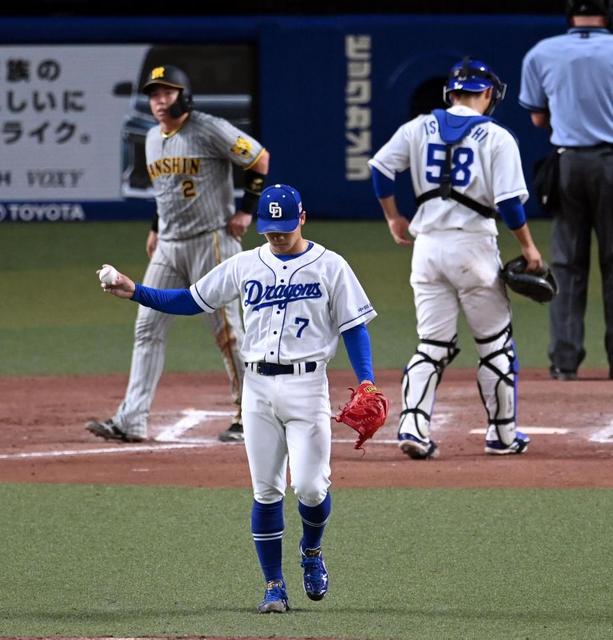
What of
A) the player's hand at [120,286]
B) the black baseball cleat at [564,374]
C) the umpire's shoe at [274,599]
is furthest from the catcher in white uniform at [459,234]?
the player's hand at [120,286]

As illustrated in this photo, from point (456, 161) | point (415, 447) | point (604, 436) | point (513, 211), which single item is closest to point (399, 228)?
point (456, 161)

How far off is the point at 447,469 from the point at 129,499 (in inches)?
60.3

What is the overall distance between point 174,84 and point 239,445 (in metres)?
1.84

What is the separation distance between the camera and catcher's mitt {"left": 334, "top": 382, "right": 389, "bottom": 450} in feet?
17.5

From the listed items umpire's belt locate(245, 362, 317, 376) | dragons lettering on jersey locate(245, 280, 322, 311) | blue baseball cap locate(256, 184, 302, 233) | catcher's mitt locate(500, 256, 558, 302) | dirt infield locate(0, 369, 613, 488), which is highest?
blue baseball cap locate(256, 184, 302, 233)

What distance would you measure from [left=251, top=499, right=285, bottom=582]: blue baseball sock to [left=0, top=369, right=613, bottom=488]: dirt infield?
189 centimetres

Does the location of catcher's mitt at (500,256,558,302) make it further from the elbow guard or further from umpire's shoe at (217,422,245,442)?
umpire's shoe at (217,422,245,442)

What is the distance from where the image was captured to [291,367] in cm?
543

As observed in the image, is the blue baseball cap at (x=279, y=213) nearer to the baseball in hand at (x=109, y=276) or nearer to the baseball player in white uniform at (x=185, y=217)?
the baseball in hand at (x=109, y=276)

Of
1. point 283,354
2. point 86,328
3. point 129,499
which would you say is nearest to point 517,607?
point 283,354

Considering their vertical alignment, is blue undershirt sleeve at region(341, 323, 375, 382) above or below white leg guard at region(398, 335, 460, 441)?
above

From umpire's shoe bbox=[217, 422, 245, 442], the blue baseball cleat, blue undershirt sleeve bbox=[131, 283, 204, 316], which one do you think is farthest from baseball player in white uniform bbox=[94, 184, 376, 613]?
umpire's shoe bbox=[217, 422, 245, 442]

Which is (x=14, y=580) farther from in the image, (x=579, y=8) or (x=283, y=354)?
(x=579, y=8)

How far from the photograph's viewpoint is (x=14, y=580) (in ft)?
18.8
